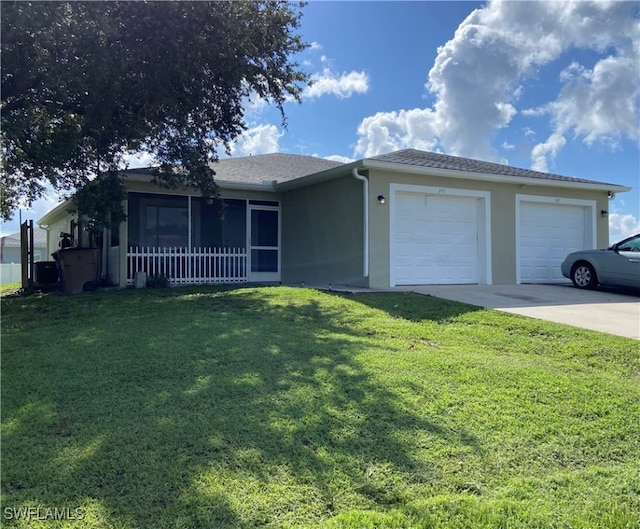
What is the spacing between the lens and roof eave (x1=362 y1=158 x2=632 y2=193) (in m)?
10.4

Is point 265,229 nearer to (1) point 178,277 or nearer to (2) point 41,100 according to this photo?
(1) point 178,277

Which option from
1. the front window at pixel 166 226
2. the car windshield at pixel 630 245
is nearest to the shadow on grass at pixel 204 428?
the front window at pixel 166 226

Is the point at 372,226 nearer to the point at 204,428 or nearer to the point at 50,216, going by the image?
the point at 204,428

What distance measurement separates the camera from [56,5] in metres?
6.94

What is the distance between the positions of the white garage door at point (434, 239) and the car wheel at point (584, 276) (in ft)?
7.36

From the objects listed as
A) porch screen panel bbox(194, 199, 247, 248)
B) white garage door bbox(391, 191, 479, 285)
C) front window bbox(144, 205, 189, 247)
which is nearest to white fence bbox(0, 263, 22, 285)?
front window bbox(144, 205, 189, 247)

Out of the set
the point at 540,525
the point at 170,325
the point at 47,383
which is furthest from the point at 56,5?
the point at 540,525

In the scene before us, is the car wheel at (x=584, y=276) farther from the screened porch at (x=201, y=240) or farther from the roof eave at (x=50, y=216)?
the roof eave at (x=50, y=216)

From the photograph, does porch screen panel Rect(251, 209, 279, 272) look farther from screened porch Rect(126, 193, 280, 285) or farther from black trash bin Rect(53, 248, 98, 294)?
black trash bin Rect(53, 248, 98, 294)

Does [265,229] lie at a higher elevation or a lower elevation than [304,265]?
higher

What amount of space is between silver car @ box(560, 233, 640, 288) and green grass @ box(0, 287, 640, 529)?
16.8 ft

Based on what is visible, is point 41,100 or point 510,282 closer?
point 41,100

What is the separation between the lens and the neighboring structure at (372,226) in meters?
10.8

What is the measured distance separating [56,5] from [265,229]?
26.0ft
